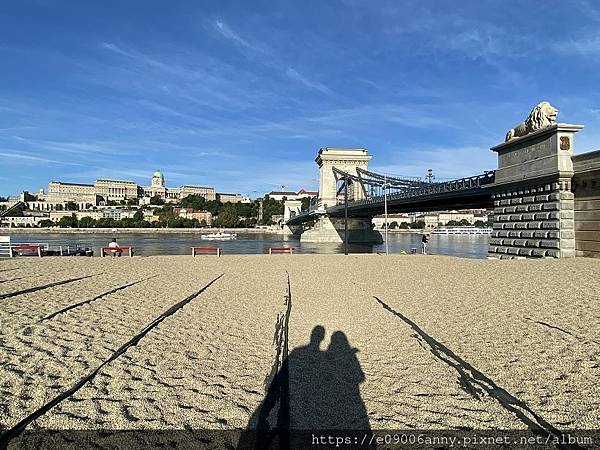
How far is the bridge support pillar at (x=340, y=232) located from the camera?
72000mm

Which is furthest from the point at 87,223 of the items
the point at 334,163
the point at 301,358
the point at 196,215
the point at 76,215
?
the point at 301,358

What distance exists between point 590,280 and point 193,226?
145m

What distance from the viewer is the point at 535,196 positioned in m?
20.1

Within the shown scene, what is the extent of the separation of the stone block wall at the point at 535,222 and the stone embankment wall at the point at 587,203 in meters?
0.25

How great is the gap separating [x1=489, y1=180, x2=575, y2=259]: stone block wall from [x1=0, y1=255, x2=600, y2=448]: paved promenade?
7475 mm

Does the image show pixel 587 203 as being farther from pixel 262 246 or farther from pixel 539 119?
pixel 262 246

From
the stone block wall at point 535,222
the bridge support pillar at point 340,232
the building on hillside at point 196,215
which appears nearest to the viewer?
the stone block wall at point 535,222

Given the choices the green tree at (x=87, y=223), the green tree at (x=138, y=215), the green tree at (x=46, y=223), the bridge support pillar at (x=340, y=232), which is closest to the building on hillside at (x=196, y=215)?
the green tree at (x=138, y=215)

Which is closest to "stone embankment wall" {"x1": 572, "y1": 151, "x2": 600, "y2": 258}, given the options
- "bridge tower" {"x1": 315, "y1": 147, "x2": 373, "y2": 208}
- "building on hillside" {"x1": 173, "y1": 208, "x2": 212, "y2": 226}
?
"bridge tower" {"x1": 315, "y1": 147, "x2": 373, "y2": 208}

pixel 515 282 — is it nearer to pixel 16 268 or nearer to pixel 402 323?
pixel 402 323

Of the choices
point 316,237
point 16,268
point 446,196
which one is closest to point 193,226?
point 316,237

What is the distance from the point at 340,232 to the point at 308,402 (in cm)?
7028

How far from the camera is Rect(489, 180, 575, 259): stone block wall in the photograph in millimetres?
18625

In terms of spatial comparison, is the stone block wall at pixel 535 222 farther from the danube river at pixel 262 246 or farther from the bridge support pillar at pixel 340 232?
the bridge support pillar at pixel 340 232
